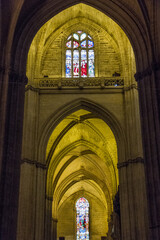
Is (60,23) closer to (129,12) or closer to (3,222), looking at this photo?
(129,12)

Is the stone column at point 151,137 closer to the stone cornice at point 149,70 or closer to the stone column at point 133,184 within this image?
the stone cornice at point 149,70

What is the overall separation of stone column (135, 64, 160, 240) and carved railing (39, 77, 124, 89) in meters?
6.77

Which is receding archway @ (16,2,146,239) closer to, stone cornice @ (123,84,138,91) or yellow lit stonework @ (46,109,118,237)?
stone cornice @ (123,84,138,91)

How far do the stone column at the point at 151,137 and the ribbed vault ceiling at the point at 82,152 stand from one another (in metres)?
9.00

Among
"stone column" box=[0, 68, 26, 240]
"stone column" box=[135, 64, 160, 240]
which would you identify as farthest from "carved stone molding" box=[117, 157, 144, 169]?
"stone column" box=[0, 68, 26, 240]

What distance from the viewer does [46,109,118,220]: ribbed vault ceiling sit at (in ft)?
68.7

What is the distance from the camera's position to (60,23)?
65.7 feet

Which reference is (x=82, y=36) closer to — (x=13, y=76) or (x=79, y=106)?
(x=79, y=106)

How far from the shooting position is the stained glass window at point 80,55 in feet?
63.5

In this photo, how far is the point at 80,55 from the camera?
65.0 feet

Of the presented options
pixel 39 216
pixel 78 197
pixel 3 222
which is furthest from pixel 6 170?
pixel 78 197

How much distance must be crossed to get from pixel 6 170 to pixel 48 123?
7.55 meters

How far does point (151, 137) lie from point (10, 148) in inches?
152

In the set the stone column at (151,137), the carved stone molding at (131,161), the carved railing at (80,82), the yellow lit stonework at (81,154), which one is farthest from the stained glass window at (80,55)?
the stone column at (151,137)
